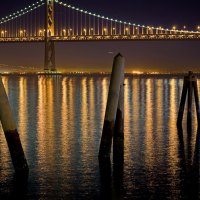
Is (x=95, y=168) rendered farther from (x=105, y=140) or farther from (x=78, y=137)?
(x=78, y=137)

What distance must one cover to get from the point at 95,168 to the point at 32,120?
870 cm

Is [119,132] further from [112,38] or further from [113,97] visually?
[112,38]

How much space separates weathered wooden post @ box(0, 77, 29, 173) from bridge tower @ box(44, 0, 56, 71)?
5509 cm

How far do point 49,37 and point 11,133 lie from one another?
57.2m

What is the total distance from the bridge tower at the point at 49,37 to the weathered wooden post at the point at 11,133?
55.1 meters

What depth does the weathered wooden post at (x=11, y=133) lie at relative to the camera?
8.52 m

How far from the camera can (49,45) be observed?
65.1m

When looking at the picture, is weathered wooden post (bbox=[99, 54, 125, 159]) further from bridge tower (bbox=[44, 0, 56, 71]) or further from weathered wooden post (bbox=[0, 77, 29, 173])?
bridge tower (bbox=[44, 0, 56, 71])

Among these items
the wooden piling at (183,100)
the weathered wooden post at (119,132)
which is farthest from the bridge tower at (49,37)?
the weathered wooden post at (119,132)

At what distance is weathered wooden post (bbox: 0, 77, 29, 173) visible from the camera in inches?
336

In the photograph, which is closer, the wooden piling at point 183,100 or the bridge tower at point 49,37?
the wooden piling at point 183,100

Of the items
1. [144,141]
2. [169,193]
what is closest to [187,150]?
[144,141]

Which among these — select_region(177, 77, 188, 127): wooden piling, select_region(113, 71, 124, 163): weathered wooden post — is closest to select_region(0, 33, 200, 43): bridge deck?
select_region(177, 77, 188, 127): wooden piling

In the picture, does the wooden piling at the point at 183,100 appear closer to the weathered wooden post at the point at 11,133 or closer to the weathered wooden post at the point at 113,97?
the weathered wooden post at the point at 113,97
